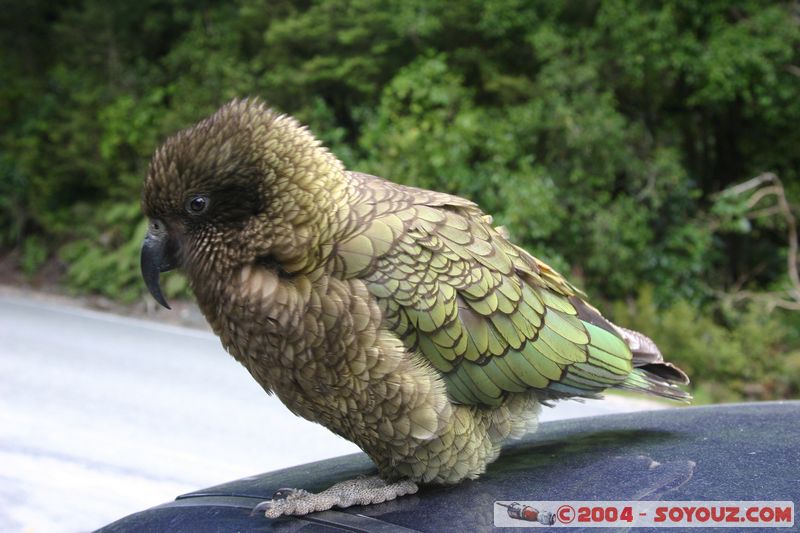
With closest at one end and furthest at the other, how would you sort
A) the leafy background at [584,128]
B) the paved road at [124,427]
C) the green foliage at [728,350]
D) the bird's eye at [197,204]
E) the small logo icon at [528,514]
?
the small logo icon at [528,514] → the bird's eye at [197,204] → the paved road at [124,427] → the green foliage at [728,350] → the leafy background at [584,128]

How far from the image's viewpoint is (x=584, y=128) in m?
8.87

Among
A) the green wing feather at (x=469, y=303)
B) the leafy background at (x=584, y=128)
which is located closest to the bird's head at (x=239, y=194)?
the green wing feather at (x=469, y=303)

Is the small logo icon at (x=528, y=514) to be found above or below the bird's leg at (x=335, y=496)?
above

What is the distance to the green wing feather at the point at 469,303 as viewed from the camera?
198cm

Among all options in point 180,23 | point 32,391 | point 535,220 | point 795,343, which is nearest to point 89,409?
point 32,391

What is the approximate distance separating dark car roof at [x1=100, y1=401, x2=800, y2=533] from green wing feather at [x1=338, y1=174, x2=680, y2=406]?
197mm

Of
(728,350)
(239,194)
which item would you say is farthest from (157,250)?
(728,350)

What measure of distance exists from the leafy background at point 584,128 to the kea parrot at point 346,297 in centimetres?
621

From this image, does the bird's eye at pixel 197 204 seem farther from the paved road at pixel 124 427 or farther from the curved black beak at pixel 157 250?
the paved road at pixel 124 427

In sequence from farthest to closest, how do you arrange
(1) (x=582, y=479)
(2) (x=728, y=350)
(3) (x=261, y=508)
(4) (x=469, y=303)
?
(2) (x=728, y=350) < (4) (x=469, y=303) < (3) (x=261, y=508) < (1) (x=582, y=479)

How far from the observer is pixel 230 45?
41.0ft

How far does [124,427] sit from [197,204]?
4.79 meters

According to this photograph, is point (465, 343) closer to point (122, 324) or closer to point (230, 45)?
point (122, 324)

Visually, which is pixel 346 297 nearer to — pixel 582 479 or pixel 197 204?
pixel 197 204
